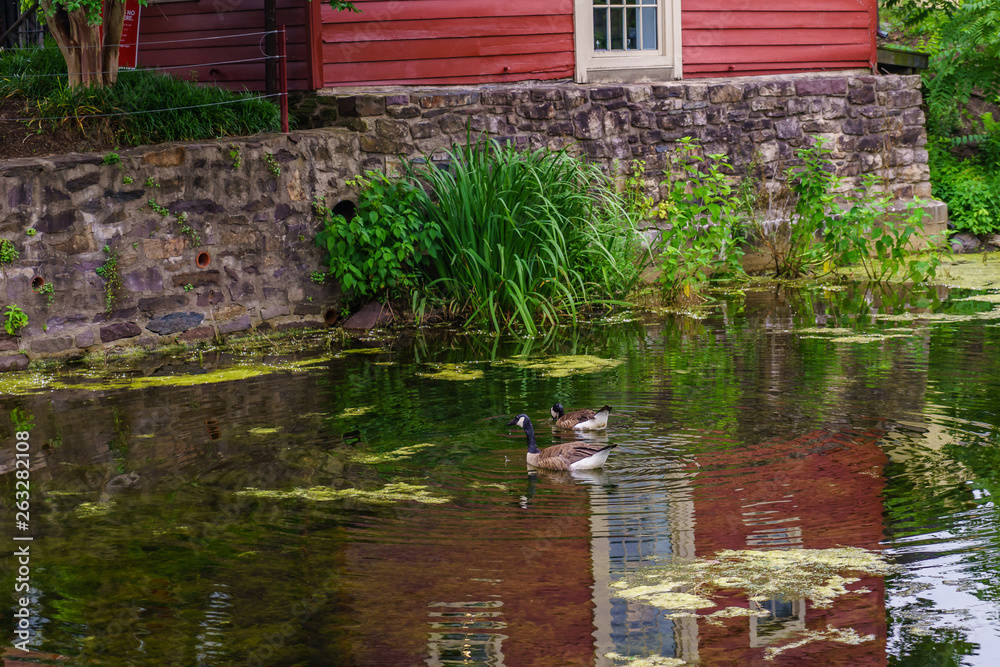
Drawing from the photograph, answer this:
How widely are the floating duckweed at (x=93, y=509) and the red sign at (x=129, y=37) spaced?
622cm

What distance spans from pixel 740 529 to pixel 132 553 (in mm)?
2545

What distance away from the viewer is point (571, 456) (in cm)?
556

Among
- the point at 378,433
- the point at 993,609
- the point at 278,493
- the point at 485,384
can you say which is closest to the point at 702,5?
the point at 485,384

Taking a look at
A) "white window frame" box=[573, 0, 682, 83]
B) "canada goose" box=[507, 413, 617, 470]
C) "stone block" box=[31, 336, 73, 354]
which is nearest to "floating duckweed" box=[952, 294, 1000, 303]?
"white window frame" box=[573, 0, 682, 83]

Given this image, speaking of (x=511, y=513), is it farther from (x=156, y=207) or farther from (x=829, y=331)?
(x=156, y=207)

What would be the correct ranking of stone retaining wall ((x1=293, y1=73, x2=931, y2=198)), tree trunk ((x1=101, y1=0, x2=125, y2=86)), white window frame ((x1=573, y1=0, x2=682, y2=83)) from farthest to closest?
white window frame ((x1=573, y1=0, x2=682, y2=83)) → stone retaining wall ((x1=293, y1=73, x2=931, y2=198)) → tree trunk ((x1=101, y1=0, x2=125, y2=86))

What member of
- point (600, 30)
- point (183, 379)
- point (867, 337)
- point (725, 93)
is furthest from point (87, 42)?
point (867, 337)

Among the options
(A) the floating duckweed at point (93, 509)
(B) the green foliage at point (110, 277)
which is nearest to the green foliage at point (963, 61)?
(B) the green foliage at point (110, 277)

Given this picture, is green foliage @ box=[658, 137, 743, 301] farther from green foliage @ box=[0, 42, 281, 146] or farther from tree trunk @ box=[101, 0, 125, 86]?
tree trunk @ box=[101, 0, 125, 86]

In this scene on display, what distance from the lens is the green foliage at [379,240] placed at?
9734mm

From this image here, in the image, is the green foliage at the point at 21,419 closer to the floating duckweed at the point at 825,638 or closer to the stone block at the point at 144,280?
the stone block at the point at 144,280

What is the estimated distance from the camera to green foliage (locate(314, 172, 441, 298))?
9.73 meters

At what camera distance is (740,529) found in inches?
185

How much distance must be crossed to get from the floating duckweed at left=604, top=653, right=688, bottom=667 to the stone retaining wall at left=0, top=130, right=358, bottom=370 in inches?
243
